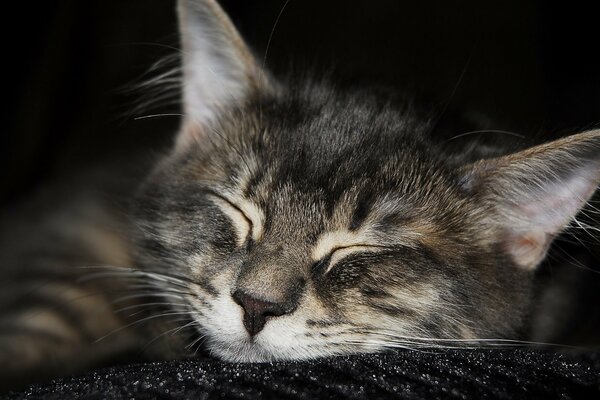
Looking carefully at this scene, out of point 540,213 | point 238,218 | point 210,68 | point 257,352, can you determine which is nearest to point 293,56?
point 210,68

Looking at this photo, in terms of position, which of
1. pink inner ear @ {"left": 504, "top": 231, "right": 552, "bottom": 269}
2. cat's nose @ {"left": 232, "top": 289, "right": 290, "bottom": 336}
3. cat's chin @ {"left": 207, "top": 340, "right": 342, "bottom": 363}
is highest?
pink inner ear @ {"left": 504, "top": 231, "right": 552, "bottom": 269}

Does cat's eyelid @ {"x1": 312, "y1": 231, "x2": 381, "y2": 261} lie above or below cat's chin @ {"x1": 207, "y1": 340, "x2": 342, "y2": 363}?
above

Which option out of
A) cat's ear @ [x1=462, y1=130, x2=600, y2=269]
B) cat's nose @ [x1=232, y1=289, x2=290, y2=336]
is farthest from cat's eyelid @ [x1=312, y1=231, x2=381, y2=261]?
cat's ear @ [x1=462, y1=130, x2=600, y2=269]

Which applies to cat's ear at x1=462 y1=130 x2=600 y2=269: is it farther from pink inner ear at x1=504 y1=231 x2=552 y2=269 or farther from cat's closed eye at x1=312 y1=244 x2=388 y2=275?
cat's closed eye at x1=312 y1=244 x2=388 y2=275

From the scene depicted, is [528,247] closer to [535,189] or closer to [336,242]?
[535,189]

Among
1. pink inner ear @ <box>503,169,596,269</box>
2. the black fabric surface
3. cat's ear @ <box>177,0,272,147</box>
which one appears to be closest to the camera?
the black fabric surface

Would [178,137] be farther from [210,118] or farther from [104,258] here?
[104,258]
